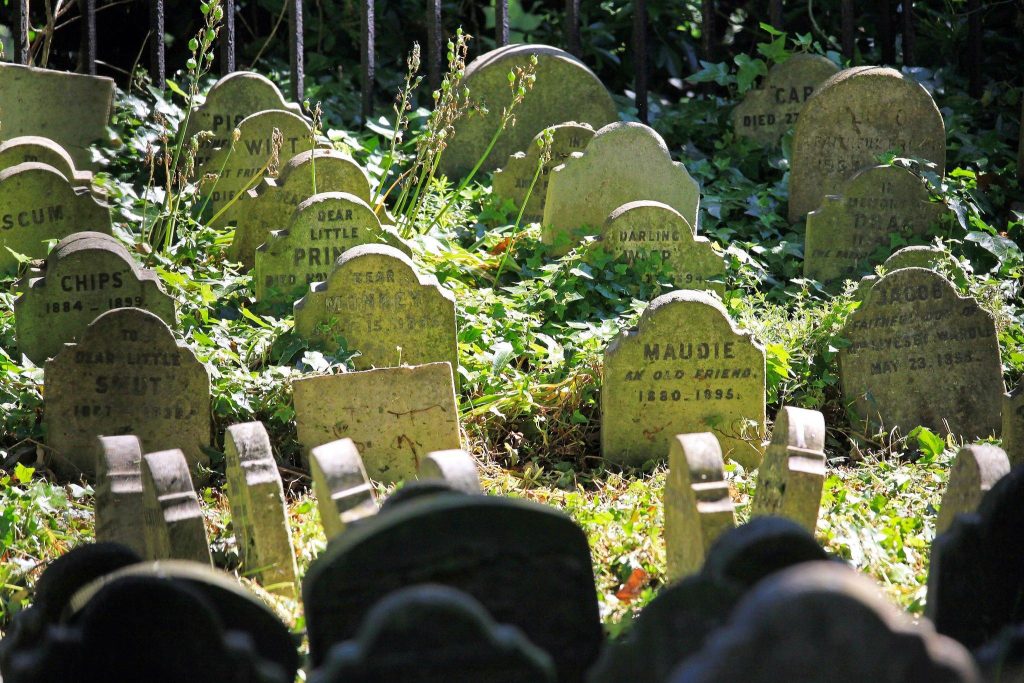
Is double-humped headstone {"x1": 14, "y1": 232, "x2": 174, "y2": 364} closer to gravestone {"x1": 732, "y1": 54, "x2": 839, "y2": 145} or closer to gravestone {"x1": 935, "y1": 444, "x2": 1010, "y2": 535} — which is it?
gravestone {"x1": 935, "y1": 444, "x2": 1010, "y2": 535}

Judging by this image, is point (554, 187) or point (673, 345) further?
point (554, 187)

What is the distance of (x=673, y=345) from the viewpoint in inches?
191

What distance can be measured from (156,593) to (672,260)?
371 cm

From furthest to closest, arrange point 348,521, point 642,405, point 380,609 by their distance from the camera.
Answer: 1. point 642,405
2. point 348,521
3. point 380,609

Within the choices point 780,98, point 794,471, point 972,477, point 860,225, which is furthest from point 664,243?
point 972,477

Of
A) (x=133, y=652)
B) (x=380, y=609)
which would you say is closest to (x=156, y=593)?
(x=133, y=652)

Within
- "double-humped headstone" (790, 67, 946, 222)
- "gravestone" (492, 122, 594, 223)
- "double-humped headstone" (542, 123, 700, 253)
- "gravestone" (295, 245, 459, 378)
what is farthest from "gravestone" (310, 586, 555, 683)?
"double-humped headstone" (790, 67, 946, 222)

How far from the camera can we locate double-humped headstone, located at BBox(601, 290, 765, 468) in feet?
15.8

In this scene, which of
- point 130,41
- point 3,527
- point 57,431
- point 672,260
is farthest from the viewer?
point 130,41

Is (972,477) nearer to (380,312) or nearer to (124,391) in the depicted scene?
(380,312)

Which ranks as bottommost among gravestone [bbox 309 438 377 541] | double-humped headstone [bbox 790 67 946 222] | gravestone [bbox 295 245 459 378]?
gravestone [bbox 309 438 377 541]

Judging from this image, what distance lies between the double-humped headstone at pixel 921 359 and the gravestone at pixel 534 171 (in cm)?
201

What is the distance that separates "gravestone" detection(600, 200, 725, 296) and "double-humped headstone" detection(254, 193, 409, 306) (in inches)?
43.3

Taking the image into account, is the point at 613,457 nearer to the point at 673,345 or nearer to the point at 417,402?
the point at 673,345
